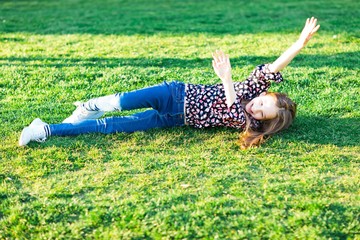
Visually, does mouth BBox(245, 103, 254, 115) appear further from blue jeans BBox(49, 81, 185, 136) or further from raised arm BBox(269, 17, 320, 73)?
blue jeans BBox(49, 81, 185, 136)

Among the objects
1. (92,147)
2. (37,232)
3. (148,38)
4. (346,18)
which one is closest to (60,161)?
(92,147)

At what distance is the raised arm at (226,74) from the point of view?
4.72m

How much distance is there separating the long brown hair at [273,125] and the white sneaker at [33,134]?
1.90m

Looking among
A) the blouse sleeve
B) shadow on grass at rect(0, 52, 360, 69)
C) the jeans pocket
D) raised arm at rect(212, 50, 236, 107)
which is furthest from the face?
shadow on grass at rect(0, 52, 360, 69)

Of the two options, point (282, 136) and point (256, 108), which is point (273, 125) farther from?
point (256, 108)

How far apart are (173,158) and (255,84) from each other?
115 cm

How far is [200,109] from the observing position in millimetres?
5055

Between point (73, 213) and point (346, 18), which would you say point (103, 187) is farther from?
point (346, 18)

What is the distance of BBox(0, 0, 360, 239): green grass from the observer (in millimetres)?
3625

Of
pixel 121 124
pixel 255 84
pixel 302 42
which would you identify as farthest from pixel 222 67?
pixel 121 124

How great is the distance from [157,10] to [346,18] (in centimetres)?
443

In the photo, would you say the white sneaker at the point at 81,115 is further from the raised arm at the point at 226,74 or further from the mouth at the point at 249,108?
the mouth at the point at 249,108

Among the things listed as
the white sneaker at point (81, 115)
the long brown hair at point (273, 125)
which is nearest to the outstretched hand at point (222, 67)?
the long brown hair at point (273, 125)

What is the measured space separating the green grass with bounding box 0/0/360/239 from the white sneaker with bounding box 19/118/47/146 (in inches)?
3.0
